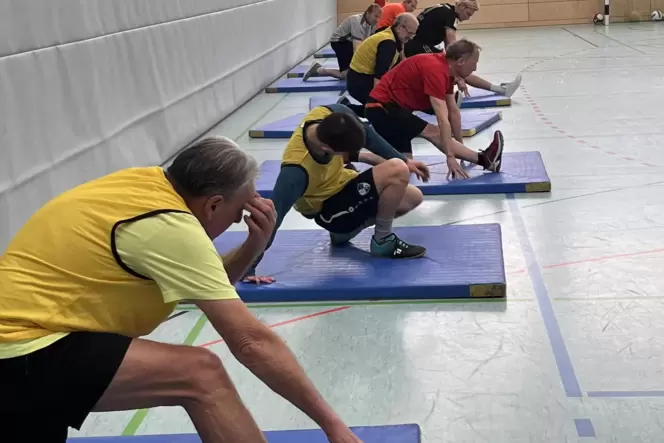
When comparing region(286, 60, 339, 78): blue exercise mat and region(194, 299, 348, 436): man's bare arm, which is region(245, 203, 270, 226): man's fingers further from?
region(286, 60, 339, 78): blue exercise mat

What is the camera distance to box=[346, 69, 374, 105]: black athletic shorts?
7383 millimetres

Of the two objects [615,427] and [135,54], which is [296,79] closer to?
[135,54]

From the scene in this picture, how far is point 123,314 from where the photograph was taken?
1.95 metres

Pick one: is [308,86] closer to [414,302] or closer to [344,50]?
[344,50]

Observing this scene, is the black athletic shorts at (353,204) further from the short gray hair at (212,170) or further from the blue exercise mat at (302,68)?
the blue exercise mat at (302,68)

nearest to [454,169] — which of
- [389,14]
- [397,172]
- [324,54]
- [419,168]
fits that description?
[419,168]

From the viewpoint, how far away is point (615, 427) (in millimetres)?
2553

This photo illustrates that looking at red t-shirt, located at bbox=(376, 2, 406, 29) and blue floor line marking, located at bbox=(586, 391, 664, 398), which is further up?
red t-shirt, located at bbox=(376, 2, 406, 29)

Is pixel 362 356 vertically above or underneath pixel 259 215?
underneath

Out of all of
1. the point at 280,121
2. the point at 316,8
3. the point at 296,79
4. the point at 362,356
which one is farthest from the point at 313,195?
the point at 316,8

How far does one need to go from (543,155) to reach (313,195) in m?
2.92

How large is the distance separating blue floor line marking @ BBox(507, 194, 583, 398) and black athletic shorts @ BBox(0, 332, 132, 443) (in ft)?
5.48

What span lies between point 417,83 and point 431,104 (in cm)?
22

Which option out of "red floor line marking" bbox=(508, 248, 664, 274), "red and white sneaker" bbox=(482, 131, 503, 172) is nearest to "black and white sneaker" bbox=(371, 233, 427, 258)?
"red floor line marking" bbox=(508, 248, 664, 274)
